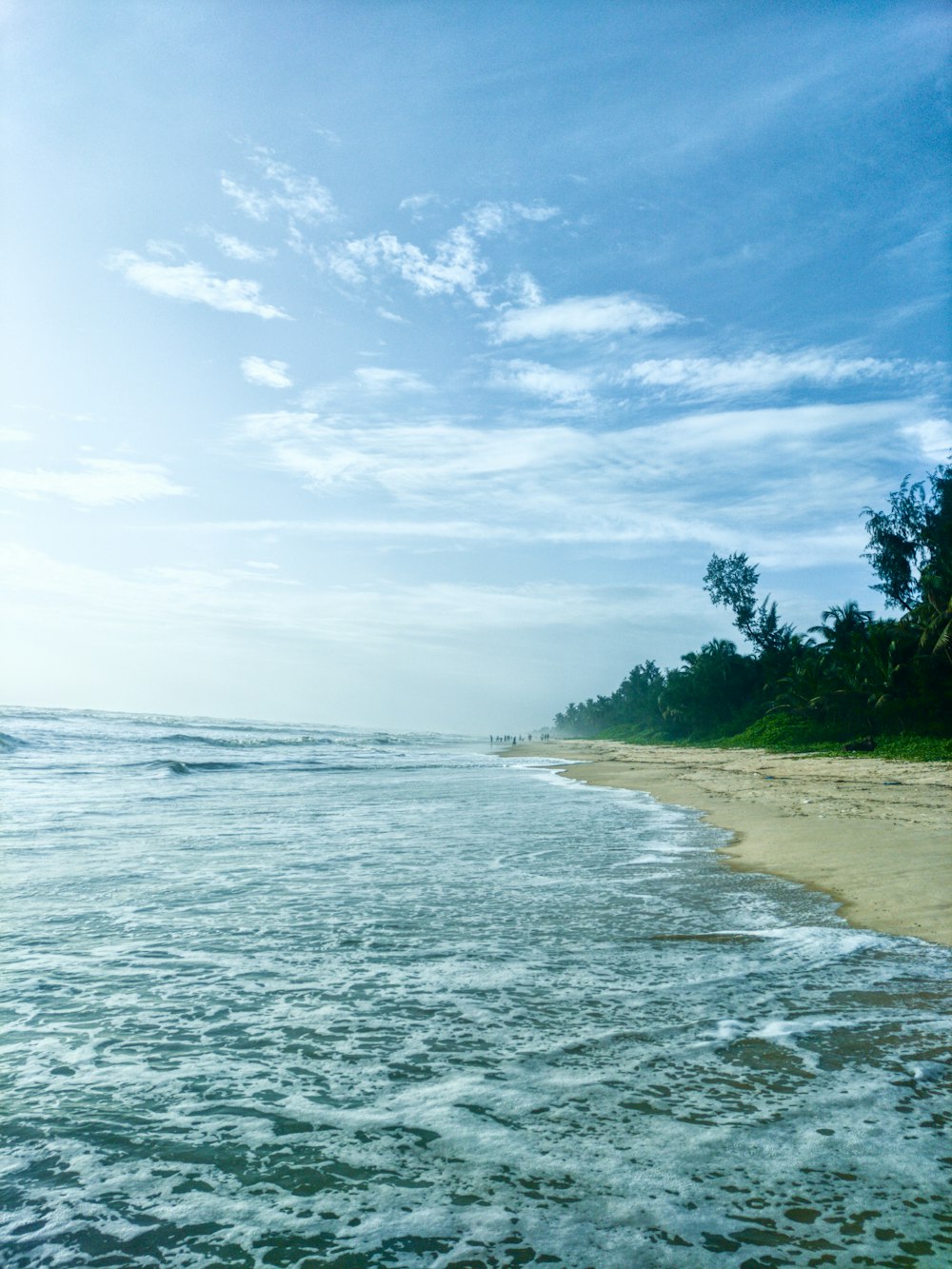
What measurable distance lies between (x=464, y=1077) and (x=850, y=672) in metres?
41.5

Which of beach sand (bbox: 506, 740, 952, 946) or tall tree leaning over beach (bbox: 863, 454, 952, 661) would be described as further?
tall tree leaning over beach (bbox: 863, 454, 952, 661)

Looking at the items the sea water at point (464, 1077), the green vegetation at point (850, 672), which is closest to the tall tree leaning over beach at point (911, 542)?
the green vegetation at point (850, 672)

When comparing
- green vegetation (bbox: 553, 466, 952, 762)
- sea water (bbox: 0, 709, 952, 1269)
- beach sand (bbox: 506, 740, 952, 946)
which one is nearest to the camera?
sea water (bbox: 0, 709, 952, 1269)

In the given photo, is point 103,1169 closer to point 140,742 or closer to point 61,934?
point 61,934

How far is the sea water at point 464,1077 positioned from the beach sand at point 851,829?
0.74 m

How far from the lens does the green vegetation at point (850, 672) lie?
36.2 meters

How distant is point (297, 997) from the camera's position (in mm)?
4750

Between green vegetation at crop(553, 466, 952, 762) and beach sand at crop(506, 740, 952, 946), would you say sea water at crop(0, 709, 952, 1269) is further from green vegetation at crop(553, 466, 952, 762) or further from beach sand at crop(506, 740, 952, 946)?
green vegetation at crop(553, 466, 952, 762)

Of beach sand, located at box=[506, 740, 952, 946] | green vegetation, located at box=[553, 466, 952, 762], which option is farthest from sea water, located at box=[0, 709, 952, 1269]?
green vegetation, located at box=[553, 466, 952, 762]

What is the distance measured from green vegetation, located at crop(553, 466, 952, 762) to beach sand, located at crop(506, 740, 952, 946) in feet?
32.1

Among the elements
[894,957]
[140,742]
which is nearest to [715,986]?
[894,957]

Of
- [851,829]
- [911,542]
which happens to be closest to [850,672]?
[911,542]

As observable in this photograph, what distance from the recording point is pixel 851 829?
1209cm

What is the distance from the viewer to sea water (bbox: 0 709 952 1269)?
2.56m
